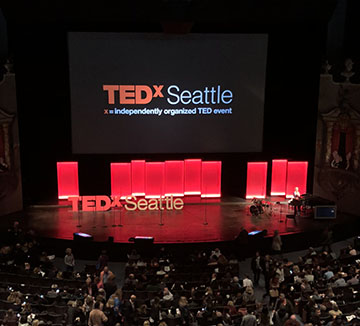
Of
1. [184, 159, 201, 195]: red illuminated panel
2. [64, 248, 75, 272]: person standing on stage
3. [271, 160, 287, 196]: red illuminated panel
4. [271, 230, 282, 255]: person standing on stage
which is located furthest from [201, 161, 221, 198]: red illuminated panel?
[64, 248, 75, 272]: person standing on stage

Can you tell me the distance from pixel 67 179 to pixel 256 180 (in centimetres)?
852

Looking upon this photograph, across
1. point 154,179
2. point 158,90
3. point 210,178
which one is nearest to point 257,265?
point 210,178

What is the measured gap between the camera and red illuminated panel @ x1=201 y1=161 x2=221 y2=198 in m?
25.0

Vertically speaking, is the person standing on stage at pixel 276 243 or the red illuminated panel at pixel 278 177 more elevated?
the red illuminated panel at pixel 278 177

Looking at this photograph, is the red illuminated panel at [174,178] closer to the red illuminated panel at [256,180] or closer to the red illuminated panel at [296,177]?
the red illuminated panel at [256,180]

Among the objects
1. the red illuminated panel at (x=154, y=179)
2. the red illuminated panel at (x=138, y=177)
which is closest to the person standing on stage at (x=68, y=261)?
the red illuminated panel at (x=138, y=177)

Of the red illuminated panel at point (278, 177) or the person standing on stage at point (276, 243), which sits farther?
the red illuminated panel at point (278, 177)

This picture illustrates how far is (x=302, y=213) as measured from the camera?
22.7 metres

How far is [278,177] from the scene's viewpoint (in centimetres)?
2527

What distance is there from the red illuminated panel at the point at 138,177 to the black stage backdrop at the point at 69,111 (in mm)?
363

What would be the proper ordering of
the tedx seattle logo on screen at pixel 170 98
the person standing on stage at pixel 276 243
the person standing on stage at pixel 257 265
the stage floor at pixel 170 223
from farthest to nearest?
the tedx seattle logo on screen at pixel 170 98 → the stage floor at pixel 170 223 → the person standing on stage at pixel 276 243 → the person standing on stage at pixel 257 265

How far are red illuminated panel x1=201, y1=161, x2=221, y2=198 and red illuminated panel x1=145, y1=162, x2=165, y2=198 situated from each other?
73.7 inches

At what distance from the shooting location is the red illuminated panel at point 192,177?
81.3 feet

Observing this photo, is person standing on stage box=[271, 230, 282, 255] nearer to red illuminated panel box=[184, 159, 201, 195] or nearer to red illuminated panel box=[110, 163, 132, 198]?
red illuminated panel box=[184, 159, 201, 195]
